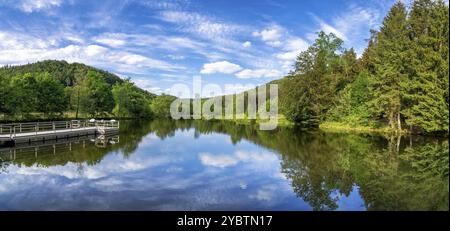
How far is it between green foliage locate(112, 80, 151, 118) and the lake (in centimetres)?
5353

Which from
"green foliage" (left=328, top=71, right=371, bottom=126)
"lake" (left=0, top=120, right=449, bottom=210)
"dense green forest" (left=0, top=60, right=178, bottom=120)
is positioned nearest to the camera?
"lake" (left=0, top=120, right=449, bottom=210)

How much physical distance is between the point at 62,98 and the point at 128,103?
2209cm

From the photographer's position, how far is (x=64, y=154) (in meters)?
20.3

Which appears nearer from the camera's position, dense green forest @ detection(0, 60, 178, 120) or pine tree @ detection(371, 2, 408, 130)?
pine tree @ detection(371, 2, 408, 130)

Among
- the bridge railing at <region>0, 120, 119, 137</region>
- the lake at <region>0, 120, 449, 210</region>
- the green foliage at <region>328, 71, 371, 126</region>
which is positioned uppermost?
the green foliage at <region>328, 71, 371, 126</region>

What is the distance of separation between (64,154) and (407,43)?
3316 centimetres

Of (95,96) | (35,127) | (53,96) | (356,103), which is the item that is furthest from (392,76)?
(95,96)

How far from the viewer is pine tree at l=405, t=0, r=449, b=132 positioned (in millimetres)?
27422

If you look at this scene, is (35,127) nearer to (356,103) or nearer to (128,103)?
(356,103)

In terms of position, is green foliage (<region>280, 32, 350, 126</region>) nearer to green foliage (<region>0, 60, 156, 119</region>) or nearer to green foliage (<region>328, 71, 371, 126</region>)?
green foliage (<region>328, 71, 371, 126</region>)

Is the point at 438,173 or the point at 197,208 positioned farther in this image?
the point at 438,173

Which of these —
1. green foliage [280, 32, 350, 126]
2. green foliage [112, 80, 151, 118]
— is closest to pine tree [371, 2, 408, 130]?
green foliage [280, 32, 350, 126]

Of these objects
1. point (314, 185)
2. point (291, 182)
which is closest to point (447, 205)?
point (314, 185)

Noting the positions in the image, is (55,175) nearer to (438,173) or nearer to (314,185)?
(314,185)
